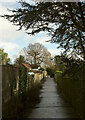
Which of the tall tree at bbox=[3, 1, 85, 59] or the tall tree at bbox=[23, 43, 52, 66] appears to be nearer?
the tall tree at bbox=[3, 1, 85, 59]

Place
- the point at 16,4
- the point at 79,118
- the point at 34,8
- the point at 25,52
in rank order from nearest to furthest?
the point at 79,118 < the point at 34,8 < the point at 16,4 < the point at 25,52

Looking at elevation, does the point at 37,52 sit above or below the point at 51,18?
above

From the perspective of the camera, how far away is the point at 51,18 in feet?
22.2

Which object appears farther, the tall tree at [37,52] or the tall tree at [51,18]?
the tall tree at [37,52]

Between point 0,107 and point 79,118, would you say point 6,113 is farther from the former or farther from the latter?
point 79,118

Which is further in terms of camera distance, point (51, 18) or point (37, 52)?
point (37, 52)

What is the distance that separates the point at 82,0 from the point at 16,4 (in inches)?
102

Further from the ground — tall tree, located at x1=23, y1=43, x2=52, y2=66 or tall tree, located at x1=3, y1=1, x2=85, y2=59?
tall tree, located at x1=23, y1=43, x2=52, y2=66

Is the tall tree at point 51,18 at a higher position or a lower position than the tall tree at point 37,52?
lower

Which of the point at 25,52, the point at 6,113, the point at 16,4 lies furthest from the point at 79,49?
the point at 25,52

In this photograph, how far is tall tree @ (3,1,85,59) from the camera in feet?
19.9

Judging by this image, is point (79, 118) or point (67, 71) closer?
point (79, 118)

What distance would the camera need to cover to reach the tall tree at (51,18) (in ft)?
19.9

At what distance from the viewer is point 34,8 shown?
618 cm
